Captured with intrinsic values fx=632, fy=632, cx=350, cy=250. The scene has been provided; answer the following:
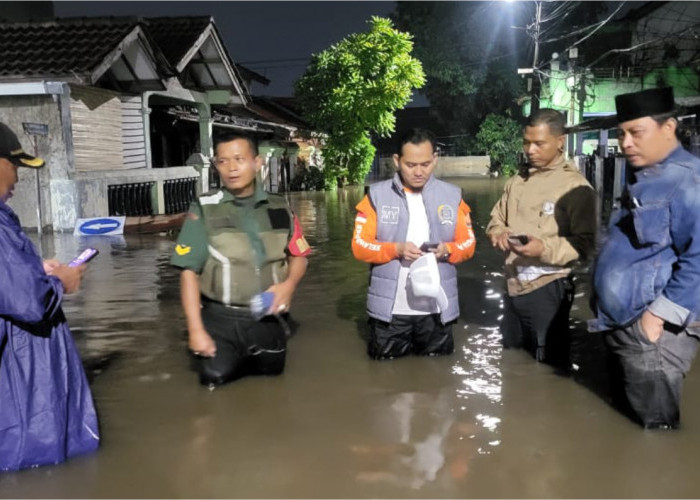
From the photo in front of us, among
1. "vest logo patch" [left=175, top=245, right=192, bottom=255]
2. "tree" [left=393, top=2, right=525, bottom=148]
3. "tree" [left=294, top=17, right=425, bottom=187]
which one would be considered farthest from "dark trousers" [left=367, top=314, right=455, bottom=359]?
A: "tree" [left=393, top=2, right=525, bottom=148]

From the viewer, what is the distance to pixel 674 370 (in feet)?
11.3

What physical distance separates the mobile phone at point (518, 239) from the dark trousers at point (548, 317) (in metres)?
0.55

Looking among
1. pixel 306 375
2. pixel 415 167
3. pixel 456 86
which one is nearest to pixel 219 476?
pixel 306 375

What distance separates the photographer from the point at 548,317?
15.1 feet

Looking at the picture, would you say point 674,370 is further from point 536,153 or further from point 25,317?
point 25,317

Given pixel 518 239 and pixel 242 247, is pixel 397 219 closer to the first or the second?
pixel 518 239

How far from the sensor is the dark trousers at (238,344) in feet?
13.7

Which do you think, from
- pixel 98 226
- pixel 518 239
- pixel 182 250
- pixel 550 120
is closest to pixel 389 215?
→ pixel 518 239

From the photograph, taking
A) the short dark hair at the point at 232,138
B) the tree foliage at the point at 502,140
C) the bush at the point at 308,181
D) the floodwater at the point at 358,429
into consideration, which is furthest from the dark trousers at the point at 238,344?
the tree foliage at the point at 502,140

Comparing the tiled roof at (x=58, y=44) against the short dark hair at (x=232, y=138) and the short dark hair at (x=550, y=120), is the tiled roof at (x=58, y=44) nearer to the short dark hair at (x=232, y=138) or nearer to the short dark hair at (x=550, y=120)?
the short dark hair at (x=232, y=138)

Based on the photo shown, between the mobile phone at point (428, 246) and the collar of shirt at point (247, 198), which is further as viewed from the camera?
the mobile phone at point (428, 246)

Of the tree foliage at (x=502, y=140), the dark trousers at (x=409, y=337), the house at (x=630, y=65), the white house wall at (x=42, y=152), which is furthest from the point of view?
the tree foliage at (x=502, y=140)

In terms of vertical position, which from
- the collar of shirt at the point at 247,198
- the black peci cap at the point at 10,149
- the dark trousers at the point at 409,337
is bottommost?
the dark trousers at the point at 409,337

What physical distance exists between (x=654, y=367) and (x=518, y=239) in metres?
1.17
